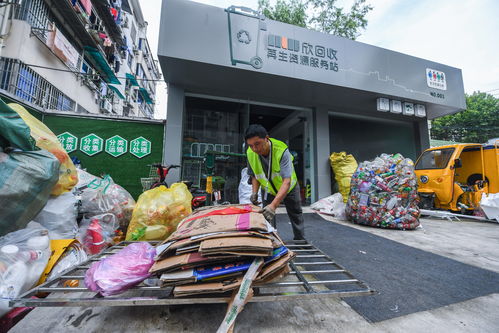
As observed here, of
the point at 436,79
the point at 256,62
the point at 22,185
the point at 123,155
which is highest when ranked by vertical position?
the point at 436,79

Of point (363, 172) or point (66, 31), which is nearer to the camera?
point (363, 172)

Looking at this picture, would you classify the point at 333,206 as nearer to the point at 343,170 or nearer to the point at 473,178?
the point at 343,170

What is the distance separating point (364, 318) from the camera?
39.9 inches

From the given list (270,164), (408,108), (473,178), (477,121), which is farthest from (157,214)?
(477,121)

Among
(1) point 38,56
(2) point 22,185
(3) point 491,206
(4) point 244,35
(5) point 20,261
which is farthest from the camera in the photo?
(1) point 38,56

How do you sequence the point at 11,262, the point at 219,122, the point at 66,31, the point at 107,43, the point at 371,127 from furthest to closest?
the point at 107,43 < the point at 66,31 < the point at 371,127 < the point at 219,122 < the point at 11,262

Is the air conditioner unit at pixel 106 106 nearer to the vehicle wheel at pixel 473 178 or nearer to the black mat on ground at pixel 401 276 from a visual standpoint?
the black mat on ground at pixel 401 276

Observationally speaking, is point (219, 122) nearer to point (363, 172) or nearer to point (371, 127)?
point (363, 172)

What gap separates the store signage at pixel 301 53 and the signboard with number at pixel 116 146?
3.47 meters

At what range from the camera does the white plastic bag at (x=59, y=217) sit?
5.08 ft

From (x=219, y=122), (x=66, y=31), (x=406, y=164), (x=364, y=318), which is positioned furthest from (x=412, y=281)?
(x=66, y=31)

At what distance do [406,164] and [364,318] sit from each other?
2937 millimetres

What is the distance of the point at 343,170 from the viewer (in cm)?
500

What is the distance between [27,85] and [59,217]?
6.74m
